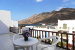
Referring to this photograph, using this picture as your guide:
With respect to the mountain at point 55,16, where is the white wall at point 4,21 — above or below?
below

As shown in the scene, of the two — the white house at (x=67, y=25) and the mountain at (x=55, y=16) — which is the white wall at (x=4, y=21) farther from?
the mountain at (x=55, y=16)

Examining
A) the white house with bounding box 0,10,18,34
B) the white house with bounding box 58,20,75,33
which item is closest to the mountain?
the white house with bounding box 58,20,75,33

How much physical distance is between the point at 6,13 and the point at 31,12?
1243 inches

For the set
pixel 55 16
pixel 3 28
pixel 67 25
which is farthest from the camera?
pixel 55 16

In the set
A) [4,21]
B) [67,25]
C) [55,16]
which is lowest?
[67,25]

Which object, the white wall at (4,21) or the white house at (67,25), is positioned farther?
the white house at (67,25)

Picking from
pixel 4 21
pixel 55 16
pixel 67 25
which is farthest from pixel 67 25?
pixel 4 21

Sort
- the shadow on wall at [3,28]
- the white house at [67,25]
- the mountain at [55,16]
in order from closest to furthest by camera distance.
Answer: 1. the shadow on wall at [3,28]
2. the white house at [67,25]
3. the mountain at [55,16]

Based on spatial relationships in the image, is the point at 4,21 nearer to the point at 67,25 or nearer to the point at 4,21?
the point at 4,21

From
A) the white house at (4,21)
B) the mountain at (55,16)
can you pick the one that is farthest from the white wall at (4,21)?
the mountain at (55,16)

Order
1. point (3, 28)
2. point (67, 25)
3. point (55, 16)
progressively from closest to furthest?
1. point (3, 28)
2. point (67, 25)
3. point (55, 16)

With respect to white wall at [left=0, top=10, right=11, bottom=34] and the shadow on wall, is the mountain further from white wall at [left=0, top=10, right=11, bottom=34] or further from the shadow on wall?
the shadow on wall

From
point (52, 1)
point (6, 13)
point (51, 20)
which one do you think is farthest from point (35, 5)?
point (6, 13)

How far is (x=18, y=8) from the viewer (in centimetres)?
3144
